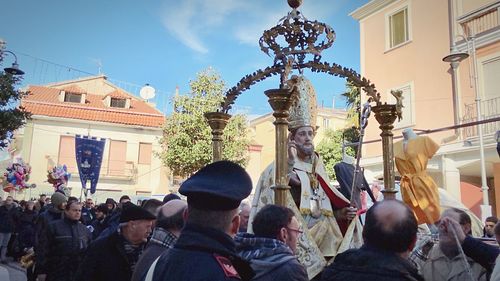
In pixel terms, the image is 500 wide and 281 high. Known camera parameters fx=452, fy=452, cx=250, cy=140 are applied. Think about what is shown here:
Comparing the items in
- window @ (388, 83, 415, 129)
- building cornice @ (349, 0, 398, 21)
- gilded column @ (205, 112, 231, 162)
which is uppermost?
building cornice @ (349, 0, 398, 21)

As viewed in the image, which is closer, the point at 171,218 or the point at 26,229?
the point at 171,218

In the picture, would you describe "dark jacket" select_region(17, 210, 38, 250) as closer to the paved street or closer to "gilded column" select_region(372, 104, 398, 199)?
the paved street

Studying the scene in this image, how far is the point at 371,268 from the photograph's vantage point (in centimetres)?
210

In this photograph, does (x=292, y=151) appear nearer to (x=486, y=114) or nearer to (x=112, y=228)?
(x=112, y=228)

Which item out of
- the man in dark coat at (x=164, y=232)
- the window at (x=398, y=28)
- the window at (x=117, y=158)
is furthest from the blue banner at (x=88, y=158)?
the window at (x=117, y=158)

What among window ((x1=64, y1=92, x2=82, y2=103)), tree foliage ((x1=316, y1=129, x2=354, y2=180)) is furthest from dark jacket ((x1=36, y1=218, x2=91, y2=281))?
window ((x1=64, y1=92, x2=82, y2=103))

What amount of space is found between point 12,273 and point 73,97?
2301 cm

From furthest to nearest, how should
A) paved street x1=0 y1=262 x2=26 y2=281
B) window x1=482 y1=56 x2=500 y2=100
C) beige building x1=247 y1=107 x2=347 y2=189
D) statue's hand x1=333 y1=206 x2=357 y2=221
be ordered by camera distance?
beige building x1=247 y1=107 x2=347 y2=189, window x1=482 y1=56 x2=500 y2=100, paved street x1=0 y1=262 x2=26 y2=281, statue's hand x1=333 y1=206 x2=357 y2=221

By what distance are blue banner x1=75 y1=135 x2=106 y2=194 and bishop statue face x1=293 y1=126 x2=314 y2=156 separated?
1169 cm

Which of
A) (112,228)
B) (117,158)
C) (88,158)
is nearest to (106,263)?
(112,228)

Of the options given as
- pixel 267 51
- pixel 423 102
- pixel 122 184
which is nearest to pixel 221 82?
pixel 423 102

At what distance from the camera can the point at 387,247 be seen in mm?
2184

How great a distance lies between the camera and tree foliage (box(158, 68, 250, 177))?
848 inches

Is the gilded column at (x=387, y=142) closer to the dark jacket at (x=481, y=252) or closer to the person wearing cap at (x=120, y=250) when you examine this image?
the dark jacket at (x=481, y=252)
